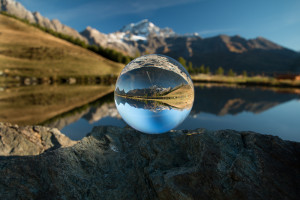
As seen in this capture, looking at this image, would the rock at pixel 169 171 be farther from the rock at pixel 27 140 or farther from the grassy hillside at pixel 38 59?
the grassy hillside at pixel 38 59

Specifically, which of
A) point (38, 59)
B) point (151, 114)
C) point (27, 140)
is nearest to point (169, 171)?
point (151, 114)

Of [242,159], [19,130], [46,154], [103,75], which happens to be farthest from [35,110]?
[103,75]

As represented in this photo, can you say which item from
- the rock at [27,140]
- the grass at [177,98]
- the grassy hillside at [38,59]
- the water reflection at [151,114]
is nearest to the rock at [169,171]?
the water reflection at [151,114]

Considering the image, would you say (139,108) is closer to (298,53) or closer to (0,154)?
(0,154)

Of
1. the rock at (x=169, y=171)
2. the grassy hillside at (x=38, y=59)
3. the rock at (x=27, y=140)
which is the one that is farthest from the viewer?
the grassy hillside at (x=38, y=59)

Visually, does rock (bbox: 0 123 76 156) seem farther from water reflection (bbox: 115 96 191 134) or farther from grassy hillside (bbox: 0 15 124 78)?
grassy hillside (bbox: 0 15 124 78)

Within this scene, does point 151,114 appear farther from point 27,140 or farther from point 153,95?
point 27,140

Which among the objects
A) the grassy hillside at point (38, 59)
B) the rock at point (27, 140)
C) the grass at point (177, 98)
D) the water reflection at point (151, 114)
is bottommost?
the rock at point (27, 140)
